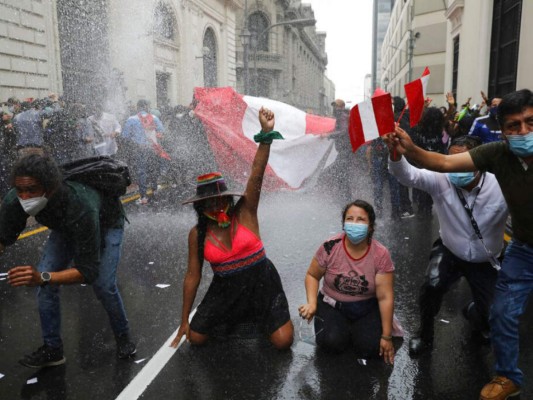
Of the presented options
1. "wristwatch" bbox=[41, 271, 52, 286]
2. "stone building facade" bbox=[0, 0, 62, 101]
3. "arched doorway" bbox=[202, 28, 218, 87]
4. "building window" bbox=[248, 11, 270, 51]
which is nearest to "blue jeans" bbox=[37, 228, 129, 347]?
"wristwatch" bbox=[41, 271, 52, 286]

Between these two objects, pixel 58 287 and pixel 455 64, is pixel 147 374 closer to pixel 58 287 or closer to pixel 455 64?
pixel 58 287

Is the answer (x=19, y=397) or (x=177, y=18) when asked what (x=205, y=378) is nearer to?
(x=19, y=397)

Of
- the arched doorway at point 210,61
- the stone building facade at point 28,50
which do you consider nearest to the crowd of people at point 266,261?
the stone building facade at point 28,50

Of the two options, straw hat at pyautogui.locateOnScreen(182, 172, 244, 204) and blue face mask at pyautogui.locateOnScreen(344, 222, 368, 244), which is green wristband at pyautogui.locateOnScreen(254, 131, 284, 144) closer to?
straw hat at pyautogui.locateOnScreen(182, 172, 244, 204)

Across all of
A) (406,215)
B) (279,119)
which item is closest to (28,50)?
(279,119)

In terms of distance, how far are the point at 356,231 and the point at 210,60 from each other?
29015 mm

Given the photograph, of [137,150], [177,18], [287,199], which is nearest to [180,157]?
[137,150]

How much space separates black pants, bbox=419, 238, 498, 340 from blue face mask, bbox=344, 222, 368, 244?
0.54 metres

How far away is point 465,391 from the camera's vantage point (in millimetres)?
3076

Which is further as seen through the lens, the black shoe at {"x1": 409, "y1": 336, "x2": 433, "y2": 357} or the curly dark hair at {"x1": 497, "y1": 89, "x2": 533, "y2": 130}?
the black shoe at {"x1": 409, "y1": 336, "x2": 433, "y2": 357}

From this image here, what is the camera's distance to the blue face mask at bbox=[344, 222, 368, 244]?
3.42 metres

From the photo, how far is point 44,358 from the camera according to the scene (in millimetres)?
3412

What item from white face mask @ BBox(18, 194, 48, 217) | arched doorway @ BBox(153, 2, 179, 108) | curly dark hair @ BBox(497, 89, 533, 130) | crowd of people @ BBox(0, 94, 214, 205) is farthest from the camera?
arched doorway @ BBox(153, 2, 179, 108)

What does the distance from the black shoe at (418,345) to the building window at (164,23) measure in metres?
22.2
